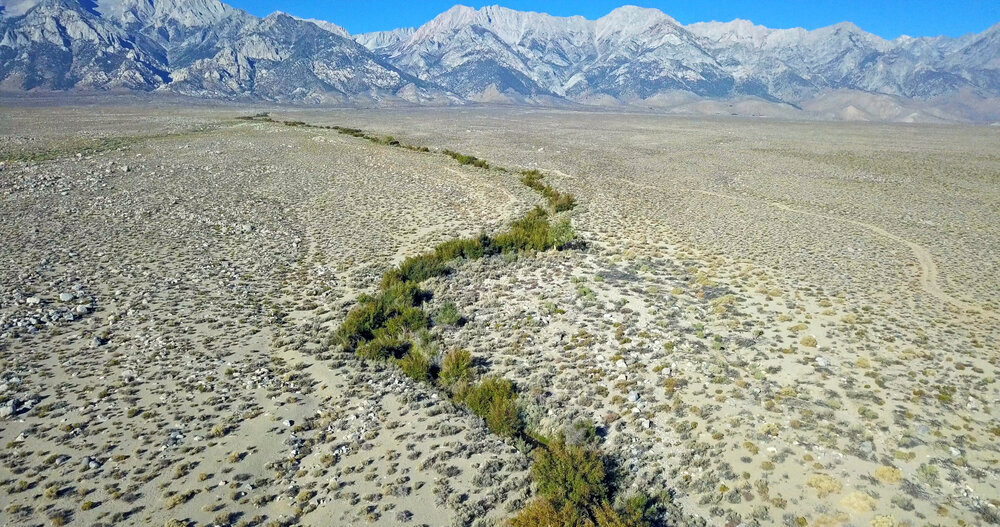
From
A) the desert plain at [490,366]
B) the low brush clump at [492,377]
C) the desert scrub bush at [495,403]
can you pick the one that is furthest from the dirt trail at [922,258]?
the desert scrub bush at [495,403]

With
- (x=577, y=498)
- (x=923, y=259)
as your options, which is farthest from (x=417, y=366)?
(x=923, y=259)

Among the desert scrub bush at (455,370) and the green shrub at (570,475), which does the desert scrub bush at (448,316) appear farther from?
the green shrub at (570,475)

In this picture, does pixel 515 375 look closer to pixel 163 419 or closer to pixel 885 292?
pixel 163 419

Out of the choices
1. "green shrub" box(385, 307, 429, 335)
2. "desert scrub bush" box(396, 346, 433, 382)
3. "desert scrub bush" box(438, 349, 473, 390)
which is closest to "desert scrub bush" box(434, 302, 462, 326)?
"green shrub" box(385, 307, 429, 335)

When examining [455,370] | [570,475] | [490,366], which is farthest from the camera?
[490,366]

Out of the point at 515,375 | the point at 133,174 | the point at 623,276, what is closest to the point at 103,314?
the point at 515,375

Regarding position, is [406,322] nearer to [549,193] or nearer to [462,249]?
[462,249]

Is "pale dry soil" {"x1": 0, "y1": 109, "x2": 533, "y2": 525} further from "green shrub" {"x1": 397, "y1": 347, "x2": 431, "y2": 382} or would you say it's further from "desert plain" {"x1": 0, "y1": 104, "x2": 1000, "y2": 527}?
"green shrub" {"x1": 397, "y1": 347, "x2": 431, "y2": 382}
